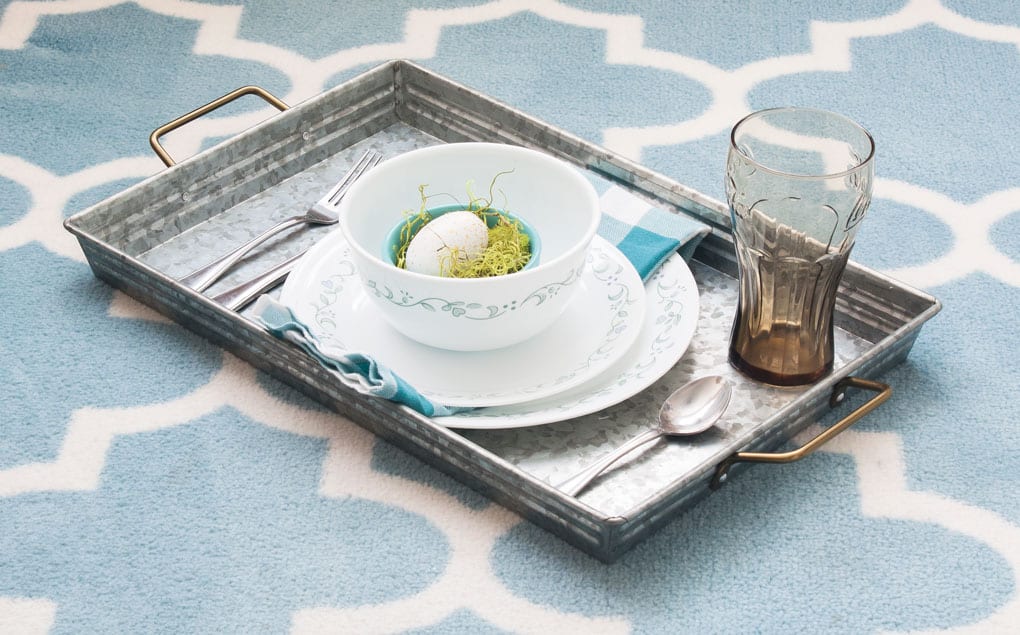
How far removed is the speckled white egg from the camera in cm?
76

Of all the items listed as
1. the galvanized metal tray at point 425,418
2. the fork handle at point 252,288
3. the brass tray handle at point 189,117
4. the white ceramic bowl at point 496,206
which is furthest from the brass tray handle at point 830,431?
the brass tray handle at point 189,117

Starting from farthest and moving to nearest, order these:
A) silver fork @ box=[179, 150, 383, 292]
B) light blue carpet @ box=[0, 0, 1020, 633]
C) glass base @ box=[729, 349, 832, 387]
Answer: silver fork @ box=[179, 150, 383, 292] → glass base @ box=[729, 349, 832, 387] → light blue carpet @ box=[0, 0, 1020, 633]

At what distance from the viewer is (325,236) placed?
871 mm

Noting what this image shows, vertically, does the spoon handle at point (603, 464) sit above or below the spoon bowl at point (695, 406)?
below

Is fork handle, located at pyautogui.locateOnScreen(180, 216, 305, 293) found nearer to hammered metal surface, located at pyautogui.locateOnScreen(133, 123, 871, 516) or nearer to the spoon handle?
hammered metal surface, located at pyautogui.locateOnScreen(133, 123, 871, 516)

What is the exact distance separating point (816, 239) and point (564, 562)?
24 cm

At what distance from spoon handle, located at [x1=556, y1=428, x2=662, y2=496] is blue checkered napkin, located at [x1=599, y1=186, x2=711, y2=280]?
15 cm

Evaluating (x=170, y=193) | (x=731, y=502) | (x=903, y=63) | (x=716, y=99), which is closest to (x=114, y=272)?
(x=170, y=193)

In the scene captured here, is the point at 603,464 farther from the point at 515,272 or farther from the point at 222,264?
the point at 222,264

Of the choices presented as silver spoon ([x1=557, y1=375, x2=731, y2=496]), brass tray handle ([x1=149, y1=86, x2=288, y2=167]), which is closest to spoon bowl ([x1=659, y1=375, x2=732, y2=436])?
silver spoon ([x1=557, y1=375, x2=731, y2=496])

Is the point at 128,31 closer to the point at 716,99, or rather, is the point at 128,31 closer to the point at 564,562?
the point at 716,99

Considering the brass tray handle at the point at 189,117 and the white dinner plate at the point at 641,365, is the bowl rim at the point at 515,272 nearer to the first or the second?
the white dinner plate at the point at 641,365

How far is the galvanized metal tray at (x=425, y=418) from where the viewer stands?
0.68 m

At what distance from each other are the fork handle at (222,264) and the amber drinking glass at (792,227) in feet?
1.13
